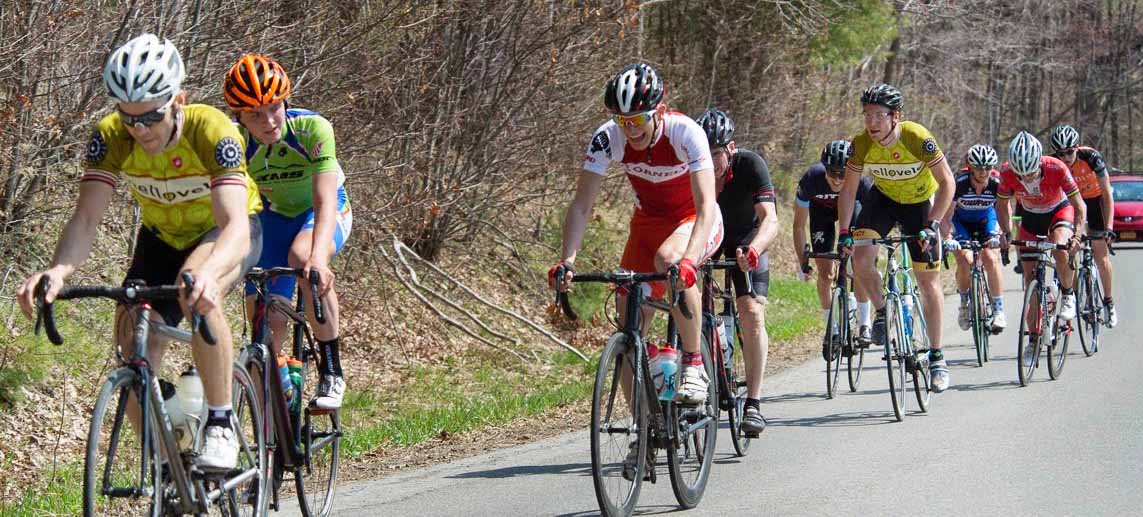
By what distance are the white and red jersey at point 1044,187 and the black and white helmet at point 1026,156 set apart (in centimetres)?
54

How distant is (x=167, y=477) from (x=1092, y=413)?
7.00 m

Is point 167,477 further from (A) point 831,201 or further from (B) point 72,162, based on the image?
(A) point 831,201

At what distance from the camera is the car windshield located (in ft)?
102

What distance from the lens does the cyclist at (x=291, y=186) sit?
5652mm

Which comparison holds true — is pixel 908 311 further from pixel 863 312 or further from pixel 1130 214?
pixel 1130 214

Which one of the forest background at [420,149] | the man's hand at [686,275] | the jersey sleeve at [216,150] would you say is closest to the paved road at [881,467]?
the man's hand at [686,275]

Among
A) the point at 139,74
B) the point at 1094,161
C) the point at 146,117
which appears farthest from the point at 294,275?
the point at 1094,161

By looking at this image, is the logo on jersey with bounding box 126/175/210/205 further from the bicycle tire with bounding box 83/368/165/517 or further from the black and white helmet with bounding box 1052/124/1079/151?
the black and white helmet with bounding box 1052/124/1079/151

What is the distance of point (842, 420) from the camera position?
9477 millimetres

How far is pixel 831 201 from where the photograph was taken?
468 inches

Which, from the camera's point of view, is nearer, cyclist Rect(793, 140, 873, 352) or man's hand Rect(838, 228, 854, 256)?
man's hand Rect(838, 228, 854, 256)

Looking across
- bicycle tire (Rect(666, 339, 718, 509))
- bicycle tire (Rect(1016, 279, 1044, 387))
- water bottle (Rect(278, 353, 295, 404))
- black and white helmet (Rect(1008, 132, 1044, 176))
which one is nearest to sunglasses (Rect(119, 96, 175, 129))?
water bottle (Rect(278, 353, 295, 404))

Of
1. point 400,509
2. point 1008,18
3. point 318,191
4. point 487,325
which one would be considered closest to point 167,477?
point 318,191

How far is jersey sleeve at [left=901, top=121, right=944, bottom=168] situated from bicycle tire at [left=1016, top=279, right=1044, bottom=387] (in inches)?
81.4
